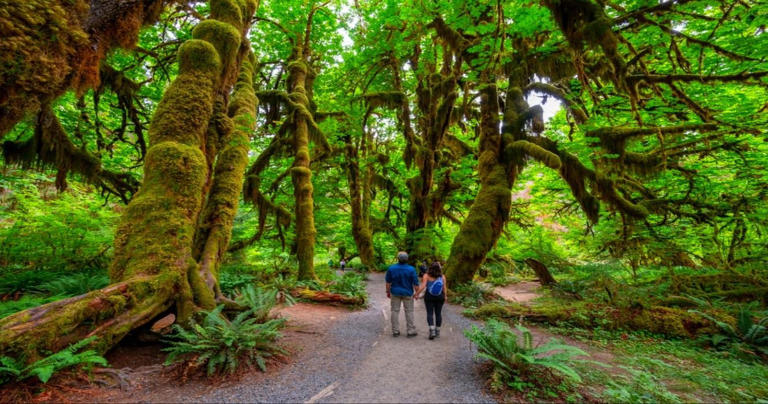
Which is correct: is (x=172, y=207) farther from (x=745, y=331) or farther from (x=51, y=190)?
(x=51, y=190)

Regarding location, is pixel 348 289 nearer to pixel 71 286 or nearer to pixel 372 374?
pixel 372 374

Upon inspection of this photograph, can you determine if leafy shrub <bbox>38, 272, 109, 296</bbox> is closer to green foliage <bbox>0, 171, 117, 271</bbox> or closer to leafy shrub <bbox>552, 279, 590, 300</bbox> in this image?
green foliage <bbox>0, 171, 117, 271</bbox>

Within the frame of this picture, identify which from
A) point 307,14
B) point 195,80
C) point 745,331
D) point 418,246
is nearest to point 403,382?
point 195,80

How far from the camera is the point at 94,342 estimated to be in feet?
11.2

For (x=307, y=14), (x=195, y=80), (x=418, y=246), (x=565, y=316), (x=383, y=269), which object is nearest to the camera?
(x=195, y=80)

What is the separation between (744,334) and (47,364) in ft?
35.8

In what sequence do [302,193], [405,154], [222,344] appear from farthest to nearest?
1. [405,154]
2. [302,193]
3. [222,344]

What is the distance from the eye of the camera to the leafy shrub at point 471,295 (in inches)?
349

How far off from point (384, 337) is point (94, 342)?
431 centimetres

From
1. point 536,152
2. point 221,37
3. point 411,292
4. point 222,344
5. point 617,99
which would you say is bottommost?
point 222,344

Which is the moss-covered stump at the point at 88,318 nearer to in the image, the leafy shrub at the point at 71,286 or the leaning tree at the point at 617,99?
the leafy shrub at the point at 71,286

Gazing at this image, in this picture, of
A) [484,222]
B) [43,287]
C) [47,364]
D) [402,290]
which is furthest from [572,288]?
Result: [43,287]

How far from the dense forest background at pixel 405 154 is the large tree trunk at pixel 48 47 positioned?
19 millimetres

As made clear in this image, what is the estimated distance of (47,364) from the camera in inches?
115
